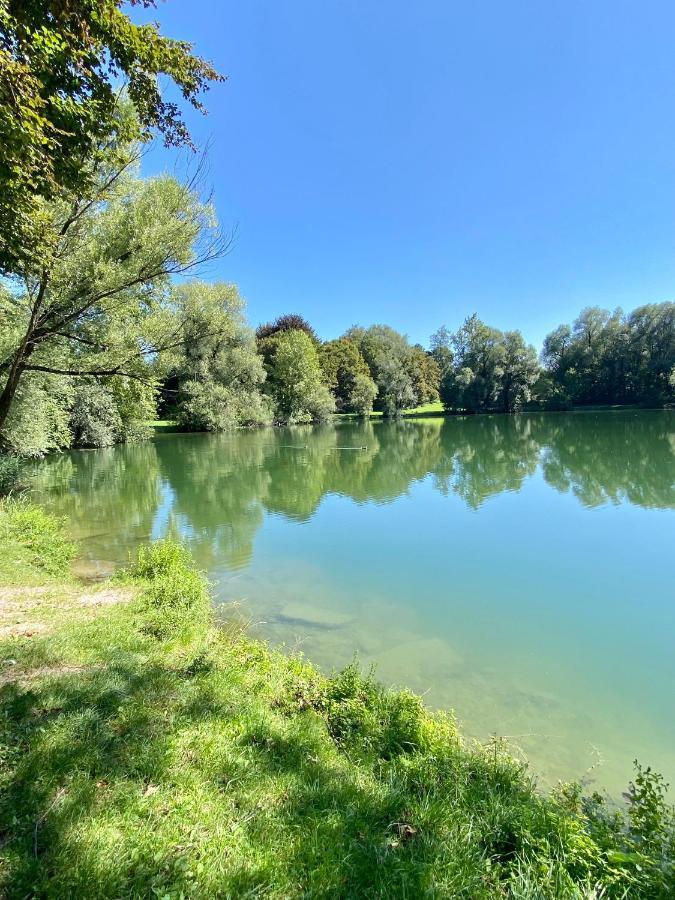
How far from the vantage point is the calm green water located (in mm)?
5188

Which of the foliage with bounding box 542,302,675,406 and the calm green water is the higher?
the foliage with bounding box 542,302,675,406

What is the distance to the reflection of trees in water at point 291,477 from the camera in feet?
44.8

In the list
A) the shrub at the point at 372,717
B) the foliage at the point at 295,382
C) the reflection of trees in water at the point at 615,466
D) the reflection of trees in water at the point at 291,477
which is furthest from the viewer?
the foliage at the point at 295,382

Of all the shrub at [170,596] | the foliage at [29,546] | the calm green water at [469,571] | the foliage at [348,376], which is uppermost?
the foliage at [348,376]

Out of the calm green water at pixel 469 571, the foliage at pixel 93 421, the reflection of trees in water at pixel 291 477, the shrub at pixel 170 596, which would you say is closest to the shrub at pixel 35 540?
the calm green water at pixel 469 571

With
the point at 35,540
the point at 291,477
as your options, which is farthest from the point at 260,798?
the point at 291,477

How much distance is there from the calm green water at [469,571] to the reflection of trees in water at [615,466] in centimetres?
17

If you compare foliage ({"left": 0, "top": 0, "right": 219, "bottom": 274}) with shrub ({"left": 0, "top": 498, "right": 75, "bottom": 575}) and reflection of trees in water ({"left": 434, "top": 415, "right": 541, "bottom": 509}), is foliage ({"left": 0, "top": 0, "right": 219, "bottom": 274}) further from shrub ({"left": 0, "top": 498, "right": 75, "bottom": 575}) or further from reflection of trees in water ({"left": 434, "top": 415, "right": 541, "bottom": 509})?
reflection of trees in water ({"left": 434, "top": 415, "right": 541, "bottom": 509})

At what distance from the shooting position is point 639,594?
804 cm

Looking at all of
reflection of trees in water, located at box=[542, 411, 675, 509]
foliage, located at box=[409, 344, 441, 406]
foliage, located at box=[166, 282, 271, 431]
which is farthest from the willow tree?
foliage, located at box=[409, 344, 441, 406]

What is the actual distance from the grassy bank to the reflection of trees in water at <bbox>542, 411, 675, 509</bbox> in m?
13.8

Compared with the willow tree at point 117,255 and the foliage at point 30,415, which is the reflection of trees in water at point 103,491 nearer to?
the foliage at point 30,415

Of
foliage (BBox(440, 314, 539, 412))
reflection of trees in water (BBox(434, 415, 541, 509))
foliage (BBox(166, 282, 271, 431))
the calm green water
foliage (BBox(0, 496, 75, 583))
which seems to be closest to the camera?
the calm green water

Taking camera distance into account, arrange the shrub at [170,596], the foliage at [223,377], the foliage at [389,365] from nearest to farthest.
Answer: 1. the shrub at [170,596]
2. the foliage at [223,377]
3. the foliage at [389,365]
